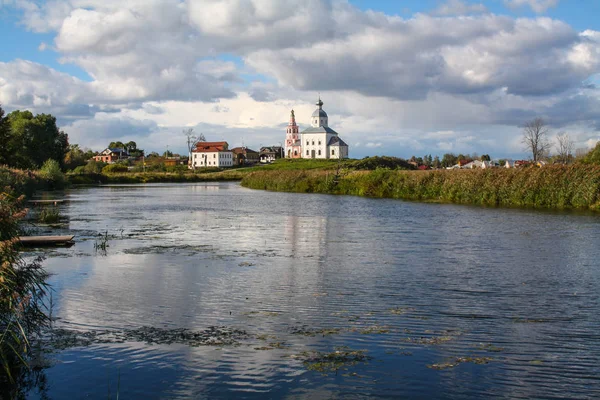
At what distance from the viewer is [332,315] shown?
13.6 meters

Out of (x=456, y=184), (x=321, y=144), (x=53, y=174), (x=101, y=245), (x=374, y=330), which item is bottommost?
(x=374, y=330)

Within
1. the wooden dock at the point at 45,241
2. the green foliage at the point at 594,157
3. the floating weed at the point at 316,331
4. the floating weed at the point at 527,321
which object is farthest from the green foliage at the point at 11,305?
the green foliage at the point at 594,157

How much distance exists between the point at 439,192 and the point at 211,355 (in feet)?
158

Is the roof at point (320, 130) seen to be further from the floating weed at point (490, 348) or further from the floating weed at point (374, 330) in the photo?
the floating weed at point (490, 348)

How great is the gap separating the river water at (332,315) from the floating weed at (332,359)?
1.9 inches

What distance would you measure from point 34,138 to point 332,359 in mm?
101928

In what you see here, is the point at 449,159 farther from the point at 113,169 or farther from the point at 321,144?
the point at 113,169

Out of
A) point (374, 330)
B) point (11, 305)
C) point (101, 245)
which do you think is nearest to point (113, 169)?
point (101, 245)

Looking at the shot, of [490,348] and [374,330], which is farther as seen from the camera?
[374,330]

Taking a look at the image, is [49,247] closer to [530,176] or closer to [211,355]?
[211,355]

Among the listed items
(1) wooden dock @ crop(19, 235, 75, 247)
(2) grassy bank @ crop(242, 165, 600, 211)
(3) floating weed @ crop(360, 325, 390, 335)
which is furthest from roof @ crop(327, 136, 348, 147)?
(3) floating weed @ crop(360, 325, 390, 335)

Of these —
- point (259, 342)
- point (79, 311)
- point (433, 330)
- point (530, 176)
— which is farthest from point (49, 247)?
point (530, 176)

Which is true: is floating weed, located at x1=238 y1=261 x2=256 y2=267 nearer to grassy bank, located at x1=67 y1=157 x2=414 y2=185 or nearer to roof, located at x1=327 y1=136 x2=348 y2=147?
grassy bank, located at x1=67 y1=157 x2=414 y2=185

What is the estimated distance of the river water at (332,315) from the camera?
975 centimetres
